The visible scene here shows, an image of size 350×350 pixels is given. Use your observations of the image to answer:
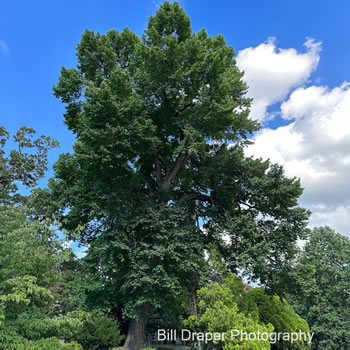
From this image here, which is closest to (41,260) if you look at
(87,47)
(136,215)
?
(136,215)

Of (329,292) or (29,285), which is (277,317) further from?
(329,292)

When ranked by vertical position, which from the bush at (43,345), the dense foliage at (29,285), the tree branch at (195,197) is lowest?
the bush at (43,345)

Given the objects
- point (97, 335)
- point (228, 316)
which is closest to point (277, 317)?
point (228, 316)

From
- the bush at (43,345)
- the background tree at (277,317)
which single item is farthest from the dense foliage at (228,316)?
the bush at (43,345)

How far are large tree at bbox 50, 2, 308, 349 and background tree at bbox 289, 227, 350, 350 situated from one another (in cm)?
1293

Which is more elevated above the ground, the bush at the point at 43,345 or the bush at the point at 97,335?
the bush at the point at 43,345

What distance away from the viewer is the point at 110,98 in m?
12.0

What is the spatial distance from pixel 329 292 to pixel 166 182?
66.3 feet

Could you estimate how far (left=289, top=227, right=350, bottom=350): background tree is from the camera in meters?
24.2

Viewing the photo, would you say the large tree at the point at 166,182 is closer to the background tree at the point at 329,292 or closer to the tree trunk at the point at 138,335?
the tree trunk at the point at 138,335

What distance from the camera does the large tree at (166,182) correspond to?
12203mm

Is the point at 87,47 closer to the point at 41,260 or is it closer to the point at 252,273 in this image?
the point at 41,260

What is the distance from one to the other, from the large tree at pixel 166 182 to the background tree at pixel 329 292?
12.9 meters

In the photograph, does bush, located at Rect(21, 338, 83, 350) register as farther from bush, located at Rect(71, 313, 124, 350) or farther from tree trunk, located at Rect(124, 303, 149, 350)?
tree trunk, located at Rect(124, 303, 149, 350)
